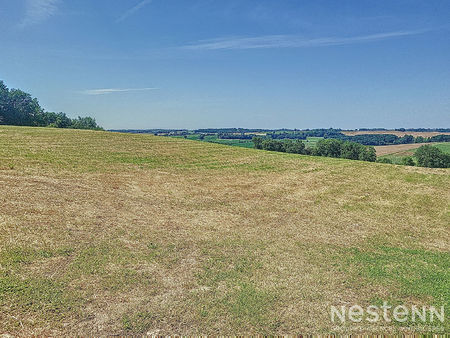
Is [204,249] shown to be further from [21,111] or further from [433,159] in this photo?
[21,111]

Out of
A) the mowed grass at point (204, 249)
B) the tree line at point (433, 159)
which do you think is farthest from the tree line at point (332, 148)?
the mowed grass at point (204, 249)

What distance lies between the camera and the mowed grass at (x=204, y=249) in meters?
7.60

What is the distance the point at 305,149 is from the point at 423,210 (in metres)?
76.4

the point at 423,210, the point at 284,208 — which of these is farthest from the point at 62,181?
the point at 423,210

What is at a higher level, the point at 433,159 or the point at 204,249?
the point at 433,159

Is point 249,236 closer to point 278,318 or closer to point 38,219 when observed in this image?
point 278,318

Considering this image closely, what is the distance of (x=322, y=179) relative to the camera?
2622cm

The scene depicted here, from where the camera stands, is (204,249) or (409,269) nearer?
(409,269)

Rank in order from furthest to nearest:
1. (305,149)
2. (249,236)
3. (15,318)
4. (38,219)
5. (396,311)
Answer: (305,149) < (249,236) < (38,219) < (396,311) < (15,318)

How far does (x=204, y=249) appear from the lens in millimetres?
12055

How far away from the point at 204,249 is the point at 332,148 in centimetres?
8122

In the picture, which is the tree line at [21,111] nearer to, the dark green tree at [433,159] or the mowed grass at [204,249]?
the mowed grass at [204,249]

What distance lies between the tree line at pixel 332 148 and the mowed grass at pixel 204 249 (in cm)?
5640

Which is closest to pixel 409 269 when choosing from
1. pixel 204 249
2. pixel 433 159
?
pixel 204 249
